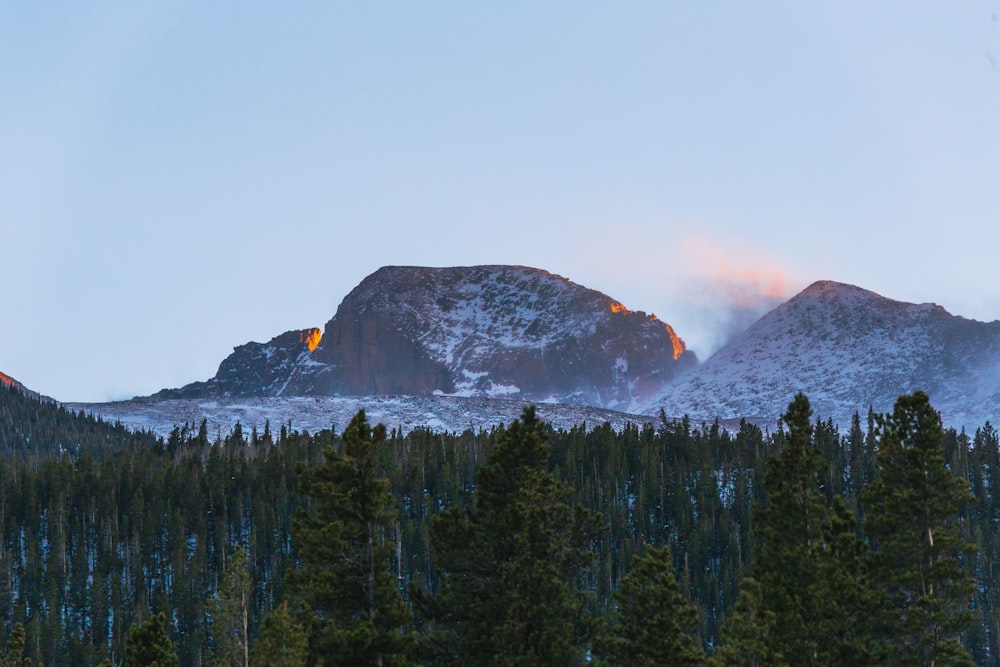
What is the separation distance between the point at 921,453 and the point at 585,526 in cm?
1333

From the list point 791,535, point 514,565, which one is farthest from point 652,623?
point 791,535

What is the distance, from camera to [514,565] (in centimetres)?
4234

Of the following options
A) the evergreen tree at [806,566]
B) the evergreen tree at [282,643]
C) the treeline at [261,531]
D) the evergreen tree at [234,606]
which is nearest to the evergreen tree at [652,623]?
the evergreen tree at [806,566]

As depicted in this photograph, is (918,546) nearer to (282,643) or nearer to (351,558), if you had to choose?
(351,558)

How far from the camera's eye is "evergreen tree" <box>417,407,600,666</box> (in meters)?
42.1

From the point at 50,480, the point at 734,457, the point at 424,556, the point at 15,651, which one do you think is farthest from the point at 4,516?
the point at 15,651

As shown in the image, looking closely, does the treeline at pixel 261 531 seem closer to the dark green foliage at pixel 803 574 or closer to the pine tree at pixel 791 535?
the pine tree at pixel 791 535

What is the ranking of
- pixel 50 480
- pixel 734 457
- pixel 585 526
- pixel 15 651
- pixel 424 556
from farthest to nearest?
pixel 734 457 → pixel 50 480 → pixel 424 556 → pixel 15 651 → pixel 585 526

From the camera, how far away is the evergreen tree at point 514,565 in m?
42.1

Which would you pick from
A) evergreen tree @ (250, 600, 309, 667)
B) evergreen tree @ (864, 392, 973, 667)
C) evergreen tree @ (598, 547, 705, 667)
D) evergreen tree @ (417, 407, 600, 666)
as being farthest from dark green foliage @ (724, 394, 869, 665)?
evergreen tree @ (250, 600, 309, 667)

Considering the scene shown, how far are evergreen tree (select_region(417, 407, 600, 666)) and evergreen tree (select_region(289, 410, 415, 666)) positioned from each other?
7.34 feet

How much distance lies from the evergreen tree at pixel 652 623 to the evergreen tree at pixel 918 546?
7710mm

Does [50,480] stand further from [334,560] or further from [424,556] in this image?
[334,560]

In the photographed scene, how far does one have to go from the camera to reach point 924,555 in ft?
148
